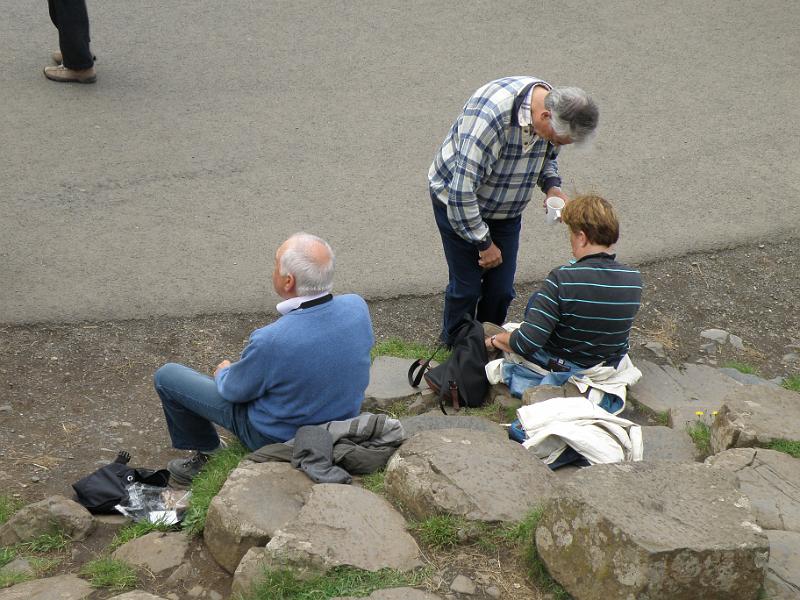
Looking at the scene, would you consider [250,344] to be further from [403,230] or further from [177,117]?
[177,117]

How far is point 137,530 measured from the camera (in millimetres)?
4090

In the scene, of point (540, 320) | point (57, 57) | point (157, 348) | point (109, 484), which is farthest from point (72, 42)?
point (540, 320)

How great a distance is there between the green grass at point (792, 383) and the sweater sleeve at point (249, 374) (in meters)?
3.16

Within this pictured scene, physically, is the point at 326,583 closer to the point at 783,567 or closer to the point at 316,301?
the point at 316,301

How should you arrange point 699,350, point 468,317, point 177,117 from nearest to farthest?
point 468,317 → point 699,350 → point 177,117

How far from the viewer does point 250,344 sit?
395cm

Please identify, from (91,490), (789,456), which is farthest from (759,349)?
(91,490)

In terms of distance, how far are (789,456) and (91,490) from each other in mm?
3156

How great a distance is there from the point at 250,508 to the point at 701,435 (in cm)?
231

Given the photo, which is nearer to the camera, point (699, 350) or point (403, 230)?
point (699, 350)

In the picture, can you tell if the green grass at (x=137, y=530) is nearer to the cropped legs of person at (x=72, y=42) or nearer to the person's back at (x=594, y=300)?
the person's back at (x=594, y=300)

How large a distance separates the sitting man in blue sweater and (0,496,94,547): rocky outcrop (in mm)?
680

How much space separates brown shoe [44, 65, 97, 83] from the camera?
8.44 m

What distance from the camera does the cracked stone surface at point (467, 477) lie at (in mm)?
3598
